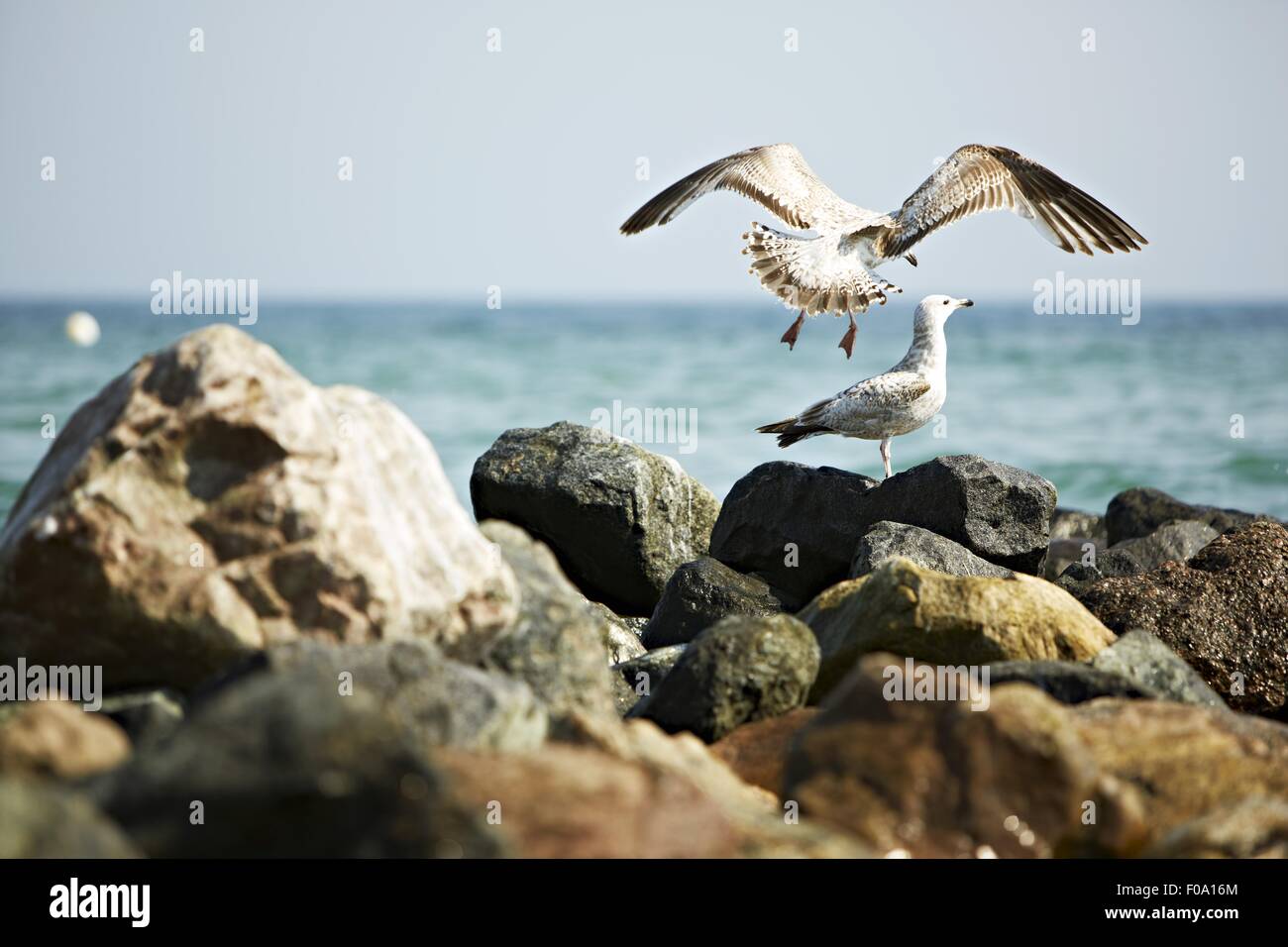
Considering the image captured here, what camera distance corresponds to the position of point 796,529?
296 inches

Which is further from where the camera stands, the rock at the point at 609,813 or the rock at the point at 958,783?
the rock at the point at 958,783

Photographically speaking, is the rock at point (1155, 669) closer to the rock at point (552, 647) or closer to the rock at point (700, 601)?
the rock at point (552, 647)

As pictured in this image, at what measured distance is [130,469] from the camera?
443 cm

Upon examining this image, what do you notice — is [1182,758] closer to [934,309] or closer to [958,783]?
[958,783]

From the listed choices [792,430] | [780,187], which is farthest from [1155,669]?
[780,187]

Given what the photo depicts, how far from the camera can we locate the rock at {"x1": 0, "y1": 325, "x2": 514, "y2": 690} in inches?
173

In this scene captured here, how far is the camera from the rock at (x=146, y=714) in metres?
4.22

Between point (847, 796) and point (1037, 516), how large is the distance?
3.87 metres

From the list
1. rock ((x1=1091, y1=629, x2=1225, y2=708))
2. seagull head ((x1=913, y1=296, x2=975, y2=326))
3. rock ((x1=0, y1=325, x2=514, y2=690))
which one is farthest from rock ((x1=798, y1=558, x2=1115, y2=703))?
seagull head ((x1=913, y1=296, x2=975, y2=326))

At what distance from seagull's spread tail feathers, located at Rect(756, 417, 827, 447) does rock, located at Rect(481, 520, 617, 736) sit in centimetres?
306

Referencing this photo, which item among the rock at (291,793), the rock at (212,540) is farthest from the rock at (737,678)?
the rock at (291,793)

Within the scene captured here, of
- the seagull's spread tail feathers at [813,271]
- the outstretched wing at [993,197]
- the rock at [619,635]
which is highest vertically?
the outstretched wing at [993,197]

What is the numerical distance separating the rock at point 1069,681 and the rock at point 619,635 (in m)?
2.29
